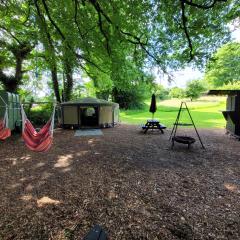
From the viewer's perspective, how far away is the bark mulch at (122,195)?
9.60 ft

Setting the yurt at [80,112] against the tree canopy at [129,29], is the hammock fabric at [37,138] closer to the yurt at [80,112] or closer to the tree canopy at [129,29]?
the tree canopy at [129,29]

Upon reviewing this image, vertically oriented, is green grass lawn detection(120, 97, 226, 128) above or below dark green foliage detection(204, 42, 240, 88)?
below

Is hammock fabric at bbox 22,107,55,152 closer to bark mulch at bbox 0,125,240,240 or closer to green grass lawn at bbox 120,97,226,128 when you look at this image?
bark mulch at bbox 0,125,240,240

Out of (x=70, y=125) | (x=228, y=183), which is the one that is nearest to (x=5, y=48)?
(x=70, y=125)

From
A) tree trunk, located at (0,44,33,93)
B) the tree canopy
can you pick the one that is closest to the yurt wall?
the tree canopy

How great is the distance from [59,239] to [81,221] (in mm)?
455

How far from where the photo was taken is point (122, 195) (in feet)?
13.0

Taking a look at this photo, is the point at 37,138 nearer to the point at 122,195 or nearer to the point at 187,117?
the point at 122,195

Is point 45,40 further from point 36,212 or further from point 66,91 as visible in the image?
point 66,91

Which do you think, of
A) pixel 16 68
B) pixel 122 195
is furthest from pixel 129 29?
pixel 16 68

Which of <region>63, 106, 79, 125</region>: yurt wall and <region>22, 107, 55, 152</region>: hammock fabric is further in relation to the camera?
<region>63, 106, 79, 125</region>: yurt wall

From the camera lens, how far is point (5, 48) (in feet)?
46.3

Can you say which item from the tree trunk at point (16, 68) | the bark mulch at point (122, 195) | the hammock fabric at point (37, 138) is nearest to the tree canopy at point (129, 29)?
the hammock fabric at point (37, 138)

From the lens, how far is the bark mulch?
2.93 meters
